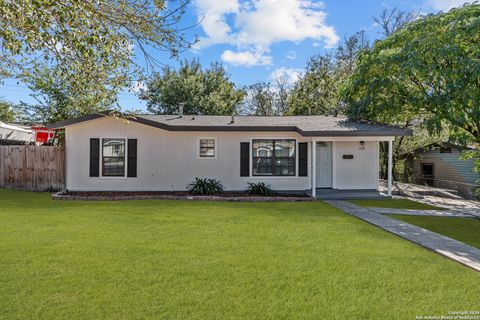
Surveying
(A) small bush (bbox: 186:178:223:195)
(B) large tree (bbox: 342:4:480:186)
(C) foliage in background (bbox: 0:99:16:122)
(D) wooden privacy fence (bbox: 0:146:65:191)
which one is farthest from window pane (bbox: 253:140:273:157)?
(C) foliage in background (bbox: 0:99:16:122)

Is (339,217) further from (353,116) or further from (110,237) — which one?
(353,116)

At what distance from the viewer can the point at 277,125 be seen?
493 inches

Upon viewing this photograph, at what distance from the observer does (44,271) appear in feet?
13.8

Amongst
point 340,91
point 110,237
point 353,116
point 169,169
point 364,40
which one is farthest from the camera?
point 364,40

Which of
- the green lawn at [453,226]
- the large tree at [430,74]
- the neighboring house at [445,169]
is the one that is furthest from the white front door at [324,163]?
the neighboring house at [445,169]

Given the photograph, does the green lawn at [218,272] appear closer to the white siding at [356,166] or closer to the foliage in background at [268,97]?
the white siding at [356,166]

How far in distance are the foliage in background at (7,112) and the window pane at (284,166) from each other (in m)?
25.2

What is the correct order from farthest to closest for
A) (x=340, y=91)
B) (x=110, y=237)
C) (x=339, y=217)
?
(x=340, y=91), (x=339, y=217), (x=110, y=237)

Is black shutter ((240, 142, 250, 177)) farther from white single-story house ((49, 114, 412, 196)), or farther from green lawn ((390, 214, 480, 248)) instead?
green lawn ((390, 214, 480, 248))

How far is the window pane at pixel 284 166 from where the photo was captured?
42.3 feet

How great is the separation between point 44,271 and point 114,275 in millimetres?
869

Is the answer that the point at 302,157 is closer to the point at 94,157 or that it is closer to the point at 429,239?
the point at 429,239

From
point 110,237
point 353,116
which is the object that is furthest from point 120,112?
point 353,116

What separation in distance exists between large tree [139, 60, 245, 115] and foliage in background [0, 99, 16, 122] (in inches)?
476
